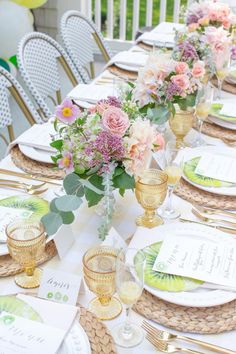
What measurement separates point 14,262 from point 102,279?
0.99ft

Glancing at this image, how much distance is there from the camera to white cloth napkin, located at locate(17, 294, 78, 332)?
45.7 inches

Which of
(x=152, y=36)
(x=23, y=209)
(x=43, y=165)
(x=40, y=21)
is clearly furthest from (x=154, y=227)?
(x=40, y=21)

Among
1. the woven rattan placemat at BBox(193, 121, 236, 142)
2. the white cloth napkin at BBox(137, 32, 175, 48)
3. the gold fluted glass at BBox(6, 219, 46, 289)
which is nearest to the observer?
the gold fluted glass at BBox(6, 219, 46, 289)

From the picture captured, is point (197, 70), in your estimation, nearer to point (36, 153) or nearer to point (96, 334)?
point (36, 153)

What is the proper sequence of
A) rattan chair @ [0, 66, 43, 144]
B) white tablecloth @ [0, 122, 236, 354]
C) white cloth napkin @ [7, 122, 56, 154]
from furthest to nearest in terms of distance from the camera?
rattan chair @ [0, 66, 43, 144] → white cloth napkin @ [7, 122, 56, 154] → white tablecloth @ [0, 122, 236, 354]

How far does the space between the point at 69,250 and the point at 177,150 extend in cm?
42

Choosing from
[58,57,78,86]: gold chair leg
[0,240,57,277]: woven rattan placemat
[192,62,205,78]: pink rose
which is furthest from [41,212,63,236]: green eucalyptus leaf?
[58,57,78,86]: gold chair leg

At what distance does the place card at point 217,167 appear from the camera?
1.74m

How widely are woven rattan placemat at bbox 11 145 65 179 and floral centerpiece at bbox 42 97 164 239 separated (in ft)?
1.15

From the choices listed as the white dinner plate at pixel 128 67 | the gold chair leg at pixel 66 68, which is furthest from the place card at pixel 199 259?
the gold chair leg at pixel 66 68

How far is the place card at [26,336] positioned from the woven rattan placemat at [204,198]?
68 centimetres

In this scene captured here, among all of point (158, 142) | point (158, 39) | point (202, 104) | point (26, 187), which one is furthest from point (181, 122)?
point (158, 39)

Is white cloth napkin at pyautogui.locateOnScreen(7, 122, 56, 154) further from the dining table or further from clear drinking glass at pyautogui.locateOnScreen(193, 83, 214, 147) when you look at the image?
clear drinking glass at pyautogui.locateOnScreen(193, 83, 214, 147)

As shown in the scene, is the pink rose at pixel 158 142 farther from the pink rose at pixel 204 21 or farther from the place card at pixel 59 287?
the pink rose at pixel 204 21
